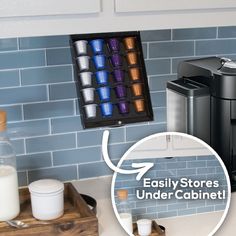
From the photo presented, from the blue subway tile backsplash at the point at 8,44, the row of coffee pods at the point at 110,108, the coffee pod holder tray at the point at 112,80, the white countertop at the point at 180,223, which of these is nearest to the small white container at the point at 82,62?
the coffee pod holder tray at the point at 112,80

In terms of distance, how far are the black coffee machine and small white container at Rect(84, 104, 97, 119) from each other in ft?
0.94

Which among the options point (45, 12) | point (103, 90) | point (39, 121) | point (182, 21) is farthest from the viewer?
point (39, 121)

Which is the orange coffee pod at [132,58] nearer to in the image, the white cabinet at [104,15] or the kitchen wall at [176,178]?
the white cabinet at [104,15]

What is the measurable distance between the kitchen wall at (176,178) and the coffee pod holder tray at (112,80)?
278mm

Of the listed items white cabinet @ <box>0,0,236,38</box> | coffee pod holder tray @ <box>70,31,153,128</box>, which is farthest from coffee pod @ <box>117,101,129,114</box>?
white cabinet @ <box>0,0,236,38</box>

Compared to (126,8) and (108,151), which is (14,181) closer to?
(108,151)

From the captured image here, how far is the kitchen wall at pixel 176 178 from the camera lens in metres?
1.45

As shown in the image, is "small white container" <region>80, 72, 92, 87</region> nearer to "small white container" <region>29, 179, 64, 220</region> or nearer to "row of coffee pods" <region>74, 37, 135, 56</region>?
"row of coffee pods" <region>74, 37, 135, 56</region>

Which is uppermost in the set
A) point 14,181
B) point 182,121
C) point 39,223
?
point 182,121

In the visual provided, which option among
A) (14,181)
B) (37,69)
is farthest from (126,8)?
(14,181)

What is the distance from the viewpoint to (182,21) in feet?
4.98

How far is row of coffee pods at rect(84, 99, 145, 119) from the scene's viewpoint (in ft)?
5.60

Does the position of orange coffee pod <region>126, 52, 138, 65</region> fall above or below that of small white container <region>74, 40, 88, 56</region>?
below

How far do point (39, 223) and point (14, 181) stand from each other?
14 cm
